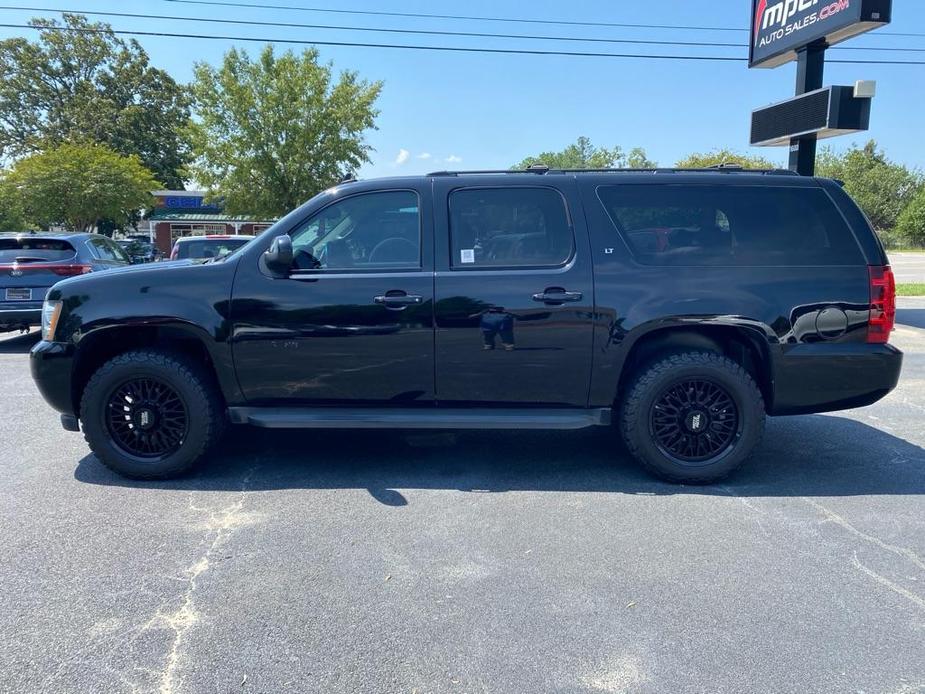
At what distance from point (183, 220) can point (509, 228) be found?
4261 centimetres

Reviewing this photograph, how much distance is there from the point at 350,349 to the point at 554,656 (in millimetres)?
2340

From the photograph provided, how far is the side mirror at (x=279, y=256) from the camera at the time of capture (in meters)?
4.18

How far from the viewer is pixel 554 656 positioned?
2682mm

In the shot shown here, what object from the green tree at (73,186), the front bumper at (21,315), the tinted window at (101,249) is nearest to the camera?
the front bumper at (21,315)

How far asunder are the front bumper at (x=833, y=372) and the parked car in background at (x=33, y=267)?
8.81 meters

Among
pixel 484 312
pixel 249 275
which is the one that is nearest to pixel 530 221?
pixel 484 312

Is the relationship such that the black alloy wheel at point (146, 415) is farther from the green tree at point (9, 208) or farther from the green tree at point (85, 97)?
the green tree at point (85, 97)

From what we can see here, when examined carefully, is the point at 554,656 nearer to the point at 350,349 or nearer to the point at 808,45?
the point at 350,349

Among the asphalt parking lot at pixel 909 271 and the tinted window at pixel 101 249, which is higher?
the tinted window at pixel 101 249

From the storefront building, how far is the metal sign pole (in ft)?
108

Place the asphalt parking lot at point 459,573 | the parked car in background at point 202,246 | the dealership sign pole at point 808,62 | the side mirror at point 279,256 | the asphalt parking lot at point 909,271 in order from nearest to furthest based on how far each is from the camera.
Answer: the asphalt parking lot at point 459,573 < the side mirror at point 279,256 < the dealership sign pole at point 808,62 < the parked car in background at point 202,246 < the asphalt parking lot at point 909,271

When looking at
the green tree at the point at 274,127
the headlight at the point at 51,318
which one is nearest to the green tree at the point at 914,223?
the green tree at the point at 274,127

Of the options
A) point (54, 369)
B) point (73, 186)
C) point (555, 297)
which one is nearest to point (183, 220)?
point (73, 186)

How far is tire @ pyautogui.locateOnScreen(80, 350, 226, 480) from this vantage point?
443 centimetres
